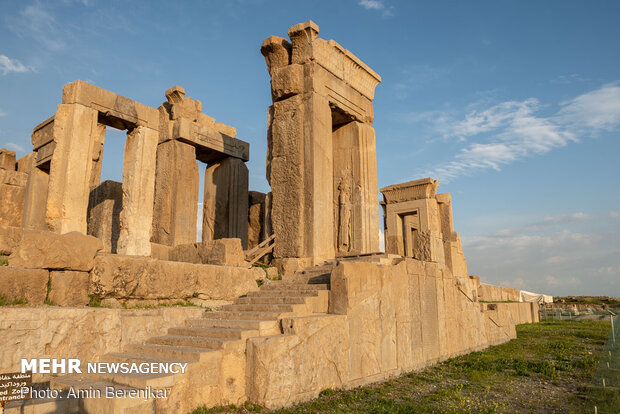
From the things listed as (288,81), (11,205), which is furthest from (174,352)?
(11,205)

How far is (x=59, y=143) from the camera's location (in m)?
10.2

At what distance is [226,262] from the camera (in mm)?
7250

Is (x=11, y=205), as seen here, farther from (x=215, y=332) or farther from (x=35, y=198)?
(x=215, y=332)

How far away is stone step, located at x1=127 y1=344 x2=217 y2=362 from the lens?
4.36 meters

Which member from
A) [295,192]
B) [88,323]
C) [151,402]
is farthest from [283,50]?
[151,402]

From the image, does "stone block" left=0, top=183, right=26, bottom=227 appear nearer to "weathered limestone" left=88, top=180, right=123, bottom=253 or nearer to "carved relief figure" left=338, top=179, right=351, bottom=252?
"weathered limestone" left=88, top=180, right=123, bottom=253

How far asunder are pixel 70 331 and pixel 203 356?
4.91ft

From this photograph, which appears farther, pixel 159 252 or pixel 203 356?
pixel 159 252

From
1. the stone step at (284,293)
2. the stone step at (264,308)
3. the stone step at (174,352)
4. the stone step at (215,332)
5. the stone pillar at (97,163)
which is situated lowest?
the stone step at (174,352)

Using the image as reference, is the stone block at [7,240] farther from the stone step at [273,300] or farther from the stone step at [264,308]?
the stone step at [273,300]

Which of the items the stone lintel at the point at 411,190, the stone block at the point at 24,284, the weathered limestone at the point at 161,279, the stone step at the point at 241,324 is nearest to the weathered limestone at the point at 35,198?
the weathered limestone at the point at 161,279

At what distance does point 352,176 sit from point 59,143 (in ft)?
23.4

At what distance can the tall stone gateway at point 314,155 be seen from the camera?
9.40 metres

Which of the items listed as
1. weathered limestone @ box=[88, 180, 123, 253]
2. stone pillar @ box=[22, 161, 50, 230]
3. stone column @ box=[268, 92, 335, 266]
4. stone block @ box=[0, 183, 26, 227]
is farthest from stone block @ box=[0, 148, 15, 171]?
stone column @ box=[268, 92, 335, 266]
